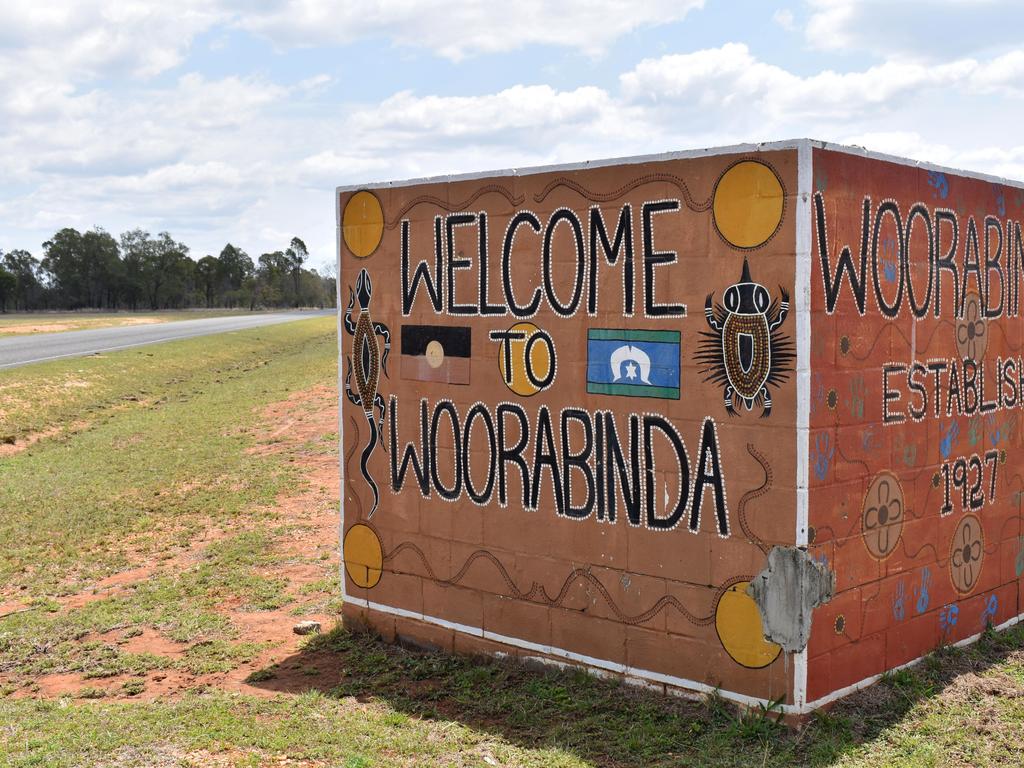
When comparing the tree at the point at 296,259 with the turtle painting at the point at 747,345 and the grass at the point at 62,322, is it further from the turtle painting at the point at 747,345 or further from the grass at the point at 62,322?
the turtle painting at the point at 747,345

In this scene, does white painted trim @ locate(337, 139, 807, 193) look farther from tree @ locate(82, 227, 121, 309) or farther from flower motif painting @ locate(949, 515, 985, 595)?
tree @ locate(82, 227, 121, 309)

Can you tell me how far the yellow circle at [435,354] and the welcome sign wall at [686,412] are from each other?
4cm

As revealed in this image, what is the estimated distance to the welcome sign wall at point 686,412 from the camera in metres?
7.03

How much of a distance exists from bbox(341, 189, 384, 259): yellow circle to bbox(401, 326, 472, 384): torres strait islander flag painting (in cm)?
84

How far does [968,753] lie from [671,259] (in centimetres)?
379

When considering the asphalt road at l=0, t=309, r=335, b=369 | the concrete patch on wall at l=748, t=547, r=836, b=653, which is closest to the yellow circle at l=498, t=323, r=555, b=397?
the concrete patch on wall at l=748, t=547, r=836, b=653

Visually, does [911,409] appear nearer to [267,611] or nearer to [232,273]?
[267,611]

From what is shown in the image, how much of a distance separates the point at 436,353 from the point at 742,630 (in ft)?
11.3

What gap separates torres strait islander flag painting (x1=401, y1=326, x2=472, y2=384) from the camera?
8789 mm

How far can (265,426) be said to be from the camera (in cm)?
2292

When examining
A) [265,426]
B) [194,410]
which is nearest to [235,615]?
[265,426]

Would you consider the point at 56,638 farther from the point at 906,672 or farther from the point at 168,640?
the point at 906,672

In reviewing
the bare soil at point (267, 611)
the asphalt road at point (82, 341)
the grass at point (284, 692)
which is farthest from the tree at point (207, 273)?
the grass at point (284, 692)

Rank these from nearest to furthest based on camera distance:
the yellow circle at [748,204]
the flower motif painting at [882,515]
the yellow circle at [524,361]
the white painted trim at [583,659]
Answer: the yellow circle at [748,204] → the white painted trim at [583,659] → the flower motif painting at [882,515] → the yellow circle at [524,361]
